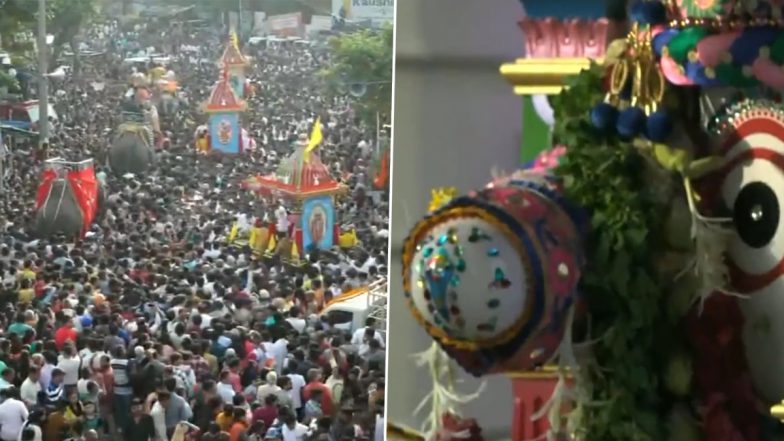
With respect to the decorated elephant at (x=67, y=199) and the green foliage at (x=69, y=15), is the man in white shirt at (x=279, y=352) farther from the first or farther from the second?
the green foliage at (x=69, y=15)

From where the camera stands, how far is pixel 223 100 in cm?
154

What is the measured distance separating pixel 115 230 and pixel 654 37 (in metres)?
0.96

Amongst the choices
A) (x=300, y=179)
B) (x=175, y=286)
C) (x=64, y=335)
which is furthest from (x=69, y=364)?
(x=300, y=179)

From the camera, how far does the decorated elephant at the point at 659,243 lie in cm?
72

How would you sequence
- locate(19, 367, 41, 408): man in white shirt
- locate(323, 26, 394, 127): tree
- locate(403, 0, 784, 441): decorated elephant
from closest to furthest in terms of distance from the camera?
locate(403, 0, 784, 441): decorated elephant, locate(323, 26, 394, 127): tree, locate(19, 367, 41, 408): man in white shirt

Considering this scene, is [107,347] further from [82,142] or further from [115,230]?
[82,142]

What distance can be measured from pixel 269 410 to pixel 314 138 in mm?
362

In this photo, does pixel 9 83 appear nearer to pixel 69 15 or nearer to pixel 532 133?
pixel 69 15

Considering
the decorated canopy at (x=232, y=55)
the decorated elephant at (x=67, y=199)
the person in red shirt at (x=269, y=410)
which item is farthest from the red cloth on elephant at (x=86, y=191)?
the person in red shirt at (x=269, y=410)

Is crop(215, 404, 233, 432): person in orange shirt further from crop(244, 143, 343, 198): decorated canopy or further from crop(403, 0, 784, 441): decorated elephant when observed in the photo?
crop(403, 0, 784, 441): decorated elephant

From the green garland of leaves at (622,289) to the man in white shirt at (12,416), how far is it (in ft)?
3.38

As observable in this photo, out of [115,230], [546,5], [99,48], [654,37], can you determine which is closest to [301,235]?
[115,230]

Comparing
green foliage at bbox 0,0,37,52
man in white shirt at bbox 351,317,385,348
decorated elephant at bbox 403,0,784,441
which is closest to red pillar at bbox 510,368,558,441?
decorated elephant at bbox 403,0,784,441

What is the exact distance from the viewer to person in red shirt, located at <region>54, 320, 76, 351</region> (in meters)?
1.57
